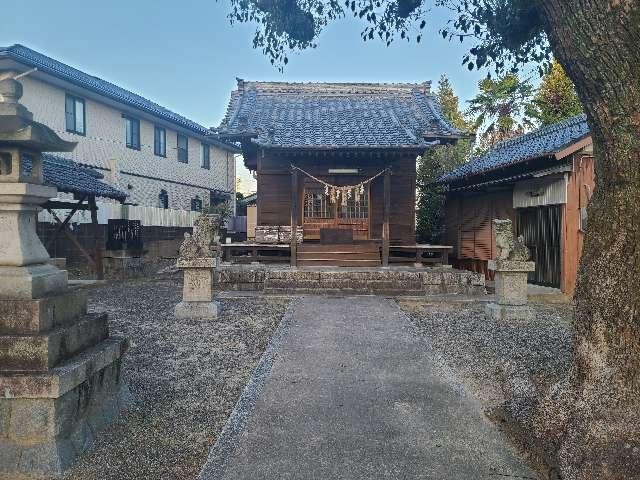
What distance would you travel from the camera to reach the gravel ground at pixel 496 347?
480 centimetres

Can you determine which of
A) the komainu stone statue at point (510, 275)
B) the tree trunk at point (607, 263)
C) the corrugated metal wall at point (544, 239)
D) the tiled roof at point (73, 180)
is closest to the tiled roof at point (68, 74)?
the tiled roof at point (73, 180)

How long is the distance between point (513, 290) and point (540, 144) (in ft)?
22.8

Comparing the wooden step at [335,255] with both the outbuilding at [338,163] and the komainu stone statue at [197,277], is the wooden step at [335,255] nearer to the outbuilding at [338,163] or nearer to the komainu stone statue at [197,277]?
the outbuilding at [338,163]

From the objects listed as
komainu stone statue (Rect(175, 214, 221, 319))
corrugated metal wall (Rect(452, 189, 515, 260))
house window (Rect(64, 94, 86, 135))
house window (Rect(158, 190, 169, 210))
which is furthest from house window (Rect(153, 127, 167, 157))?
komainu stone statue (Rect(175, 214, 221, 319))

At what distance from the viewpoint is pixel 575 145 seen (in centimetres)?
1038

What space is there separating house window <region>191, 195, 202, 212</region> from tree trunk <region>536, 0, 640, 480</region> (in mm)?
24299

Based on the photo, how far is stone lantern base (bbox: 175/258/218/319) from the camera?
332 inches

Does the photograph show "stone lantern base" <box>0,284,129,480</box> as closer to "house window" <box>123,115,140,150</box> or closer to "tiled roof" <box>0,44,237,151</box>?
"tiled roof" <box>0,44,237,151</box>

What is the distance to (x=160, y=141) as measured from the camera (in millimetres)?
22641

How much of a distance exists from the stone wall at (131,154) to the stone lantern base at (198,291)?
10.9m

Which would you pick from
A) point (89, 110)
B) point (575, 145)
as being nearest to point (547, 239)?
point (575, 145)

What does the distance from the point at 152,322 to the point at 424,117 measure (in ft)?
39.9

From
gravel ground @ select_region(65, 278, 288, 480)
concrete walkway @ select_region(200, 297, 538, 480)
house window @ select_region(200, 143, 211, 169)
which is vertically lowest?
gravel ground @ select_region(65, 278, 288, 480)

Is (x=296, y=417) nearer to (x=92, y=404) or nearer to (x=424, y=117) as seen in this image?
(x=92, y=404)
